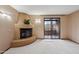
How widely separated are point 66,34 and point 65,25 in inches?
35.1

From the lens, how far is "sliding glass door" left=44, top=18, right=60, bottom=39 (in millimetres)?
11711

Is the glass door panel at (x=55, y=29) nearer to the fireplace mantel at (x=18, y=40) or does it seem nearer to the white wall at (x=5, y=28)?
the fireplace mantel at (x=18, y=40)

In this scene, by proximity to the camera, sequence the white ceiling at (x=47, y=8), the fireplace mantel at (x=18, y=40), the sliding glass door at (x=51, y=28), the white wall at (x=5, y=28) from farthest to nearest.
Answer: the sliding glass door at (x=51, y=28) < the fireplace mantel at (x=18, y=40) < the white ceiling at (x=47, y=8) < the white wall at (x=5, y=28)

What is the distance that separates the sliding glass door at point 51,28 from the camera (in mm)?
11711

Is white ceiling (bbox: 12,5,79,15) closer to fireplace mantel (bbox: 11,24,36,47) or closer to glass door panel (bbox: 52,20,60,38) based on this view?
fireplace mantel (bbox: 11,24,36,47)

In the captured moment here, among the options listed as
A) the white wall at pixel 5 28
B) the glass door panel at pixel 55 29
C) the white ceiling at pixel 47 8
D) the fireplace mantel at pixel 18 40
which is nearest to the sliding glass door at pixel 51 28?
the glass door panel at pixel 55 29

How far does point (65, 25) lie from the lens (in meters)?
11.6

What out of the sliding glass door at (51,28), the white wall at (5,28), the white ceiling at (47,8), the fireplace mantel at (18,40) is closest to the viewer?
the white wall at (5,28)

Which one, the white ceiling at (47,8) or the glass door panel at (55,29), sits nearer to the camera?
the white ceiling at (47,8)

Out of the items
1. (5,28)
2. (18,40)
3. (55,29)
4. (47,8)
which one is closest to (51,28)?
(55,29)

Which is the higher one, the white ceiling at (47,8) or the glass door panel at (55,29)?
the white ceiling at (47,8)
